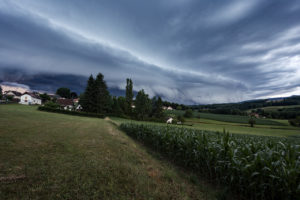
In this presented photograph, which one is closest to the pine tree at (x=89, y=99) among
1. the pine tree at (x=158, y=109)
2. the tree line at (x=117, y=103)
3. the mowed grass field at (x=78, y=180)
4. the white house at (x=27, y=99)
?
the tree line at (x=117, y=103)

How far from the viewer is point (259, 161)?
3115 millimetres

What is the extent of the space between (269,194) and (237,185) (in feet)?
2.30

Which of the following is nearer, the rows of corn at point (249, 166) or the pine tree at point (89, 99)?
the rows of corn at point (249, 166)

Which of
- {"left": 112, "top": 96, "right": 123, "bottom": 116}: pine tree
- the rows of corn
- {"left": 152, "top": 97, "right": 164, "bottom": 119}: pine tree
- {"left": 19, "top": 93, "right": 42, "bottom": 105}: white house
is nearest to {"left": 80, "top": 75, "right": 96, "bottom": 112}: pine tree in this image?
{"left": 112, "top": 96, "right": 123, "bottom": 116}: pine tree

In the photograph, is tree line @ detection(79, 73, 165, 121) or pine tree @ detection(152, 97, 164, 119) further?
pine tree @ detection(152, 97, 164, 119)

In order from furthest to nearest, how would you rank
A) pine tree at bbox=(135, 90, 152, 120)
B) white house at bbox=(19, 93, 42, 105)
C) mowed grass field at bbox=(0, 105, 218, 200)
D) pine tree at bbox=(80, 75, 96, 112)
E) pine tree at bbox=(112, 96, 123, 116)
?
white house at bbox=(19, 93, 42, 105), pine tree at bbox=(135, 90, 152, 120), pine tree at bbox=(112, 96, 123, 116), pine tree at bbox=(80, 75, 96, 112), mowed grass field at bbox=(0, 105, 218, 200)

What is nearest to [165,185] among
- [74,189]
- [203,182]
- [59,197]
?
[203,182]

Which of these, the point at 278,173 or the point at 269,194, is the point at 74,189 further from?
the point at 269,194

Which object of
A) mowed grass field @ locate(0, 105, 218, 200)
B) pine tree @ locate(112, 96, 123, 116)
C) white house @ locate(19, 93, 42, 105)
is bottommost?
mowed grass field @ locate(0, 105, 218, 200)

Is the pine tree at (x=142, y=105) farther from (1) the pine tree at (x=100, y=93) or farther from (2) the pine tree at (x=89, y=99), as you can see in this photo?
(2) the pine tree at (x=89, y=99)

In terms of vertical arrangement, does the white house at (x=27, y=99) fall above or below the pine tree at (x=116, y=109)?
above

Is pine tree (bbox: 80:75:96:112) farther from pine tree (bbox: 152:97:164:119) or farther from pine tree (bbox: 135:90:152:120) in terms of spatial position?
pine tree (bbox: 152:97:164:119)

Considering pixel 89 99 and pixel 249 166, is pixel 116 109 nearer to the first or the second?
pixel 89 99

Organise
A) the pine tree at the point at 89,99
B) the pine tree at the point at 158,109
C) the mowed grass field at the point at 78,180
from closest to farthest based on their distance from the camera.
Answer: the mowed grass field at the point at 78,180, the pine tree at the point at 89,99, the pine tree at the point at 158,109
